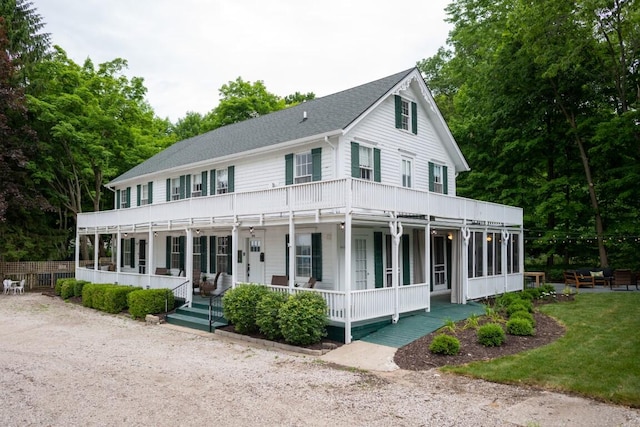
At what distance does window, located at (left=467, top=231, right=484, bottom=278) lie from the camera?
16984 mm

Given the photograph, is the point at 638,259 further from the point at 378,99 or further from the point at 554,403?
the point at 554,403

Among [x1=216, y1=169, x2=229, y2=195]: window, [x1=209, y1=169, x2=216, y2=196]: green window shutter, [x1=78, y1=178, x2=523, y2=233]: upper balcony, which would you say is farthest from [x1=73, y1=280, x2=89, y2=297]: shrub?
[x1=216, y1=169, x2=229, y2=195]: window

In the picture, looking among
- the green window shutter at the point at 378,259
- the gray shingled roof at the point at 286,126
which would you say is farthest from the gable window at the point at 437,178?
the green window shutter at the point at 378,259

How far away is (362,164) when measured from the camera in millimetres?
15289

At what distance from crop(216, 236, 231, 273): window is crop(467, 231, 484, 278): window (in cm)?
970

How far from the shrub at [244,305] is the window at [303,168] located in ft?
14.3

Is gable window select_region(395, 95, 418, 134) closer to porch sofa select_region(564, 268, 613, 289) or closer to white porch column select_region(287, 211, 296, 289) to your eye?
white porch column select_region(287, 211, 296, 289)

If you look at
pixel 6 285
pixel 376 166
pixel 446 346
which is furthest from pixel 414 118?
pixel 6 285

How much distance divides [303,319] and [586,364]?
6147 millimetres

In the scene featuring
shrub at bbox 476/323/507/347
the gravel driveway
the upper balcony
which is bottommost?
the gravel driveway

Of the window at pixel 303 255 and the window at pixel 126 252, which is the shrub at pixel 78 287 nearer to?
the window at pixel 126 252

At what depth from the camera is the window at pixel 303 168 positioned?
15402 mm

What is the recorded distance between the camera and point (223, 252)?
19031 mm

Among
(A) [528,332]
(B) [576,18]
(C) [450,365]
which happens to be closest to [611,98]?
(B) [576,18]
